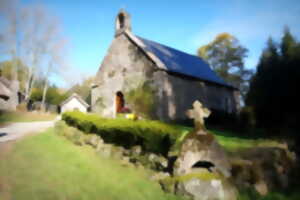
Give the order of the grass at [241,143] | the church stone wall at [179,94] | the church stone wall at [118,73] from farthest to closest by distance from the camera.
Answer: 1. the church stone wall at [118,73]
2. the church stone wall at [179,94]
3. the grass at [241,143]

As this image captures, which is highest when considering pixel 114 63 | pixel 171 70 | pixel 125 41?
pixel 125 41

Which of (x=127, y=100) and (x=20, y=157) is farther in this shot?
(x=127, y=100)

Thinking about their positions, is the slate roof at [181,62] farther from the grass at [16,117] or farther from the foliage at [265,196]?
the grass at [16,117]

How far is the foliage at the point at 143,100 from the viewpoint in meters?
16.9

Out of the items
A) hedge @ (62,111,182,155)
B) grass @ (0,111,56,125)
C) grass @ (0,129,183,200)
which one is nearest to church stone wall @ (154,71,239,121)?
hedge @ (62,111,182,155)

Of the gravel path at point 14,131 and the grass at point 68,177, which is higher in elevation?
the gravel path at point 14,131

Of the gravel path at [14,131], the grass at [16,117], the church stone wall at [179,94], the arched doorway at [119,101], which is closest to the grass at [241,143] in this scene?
the church stone wall at [179,94]

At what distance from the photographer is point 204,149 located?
616cm

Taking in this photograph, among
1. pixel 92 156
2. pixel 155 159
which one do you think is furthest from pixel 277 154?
pixel 92 156

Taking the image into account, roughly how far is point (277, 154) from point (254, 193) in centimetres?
190

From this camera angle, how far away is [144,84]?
17391mm

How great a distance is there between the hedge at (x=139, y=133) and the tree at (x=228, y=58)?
113 ft

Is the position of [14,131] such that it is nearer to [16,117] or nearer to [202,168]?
[16,117]

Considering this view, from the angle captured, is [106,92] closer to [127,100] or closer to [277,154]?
[127,100]
